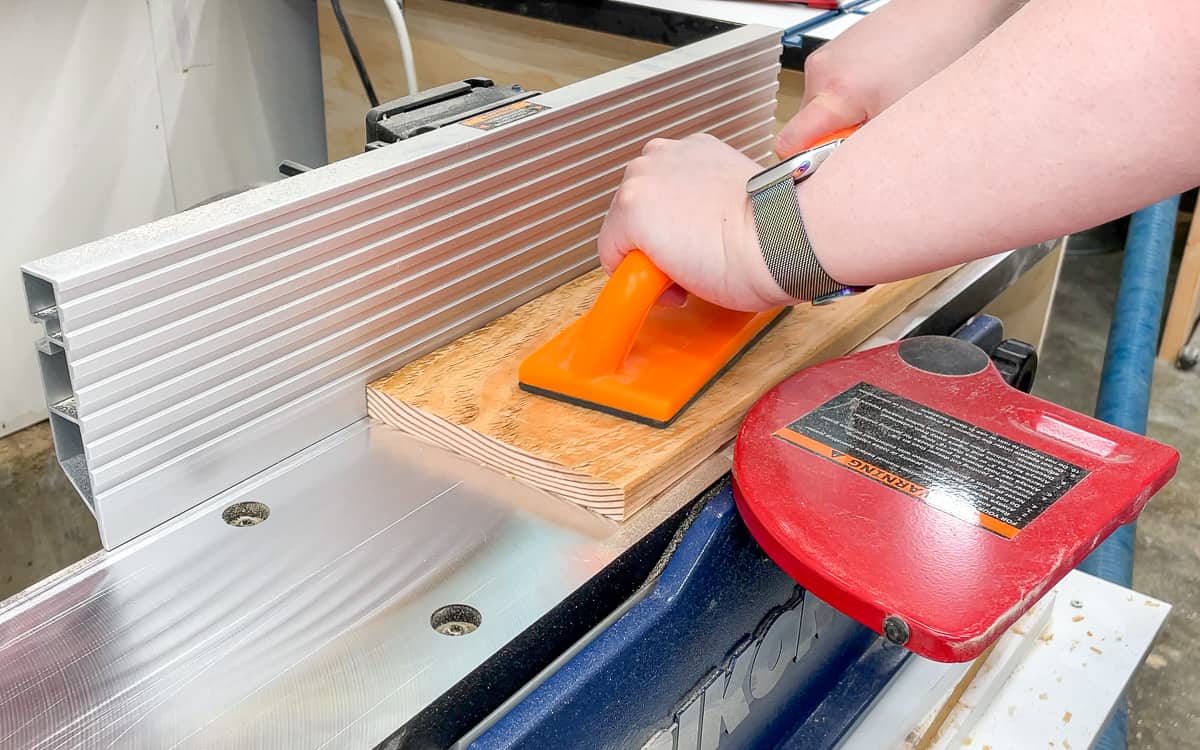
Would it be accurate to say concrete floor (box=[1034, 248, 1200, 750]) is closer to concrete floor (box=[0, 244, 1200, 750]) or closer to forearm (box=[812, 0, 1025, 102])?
concrete floor (box=[0, 244, 1200, 750])

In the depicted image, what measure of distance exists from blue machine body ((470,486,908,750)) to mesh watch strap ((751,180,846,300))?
0.57ft

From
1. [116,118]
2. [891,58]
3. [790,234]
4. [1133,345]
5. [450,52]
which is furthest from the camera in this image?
[1133,345]

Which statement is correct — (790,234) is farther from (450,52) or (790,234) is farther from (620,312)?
(450,52)

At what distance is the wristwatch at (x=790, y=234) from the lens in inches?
30.7

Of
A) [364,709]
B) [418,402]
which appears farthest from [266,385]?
[364,709]

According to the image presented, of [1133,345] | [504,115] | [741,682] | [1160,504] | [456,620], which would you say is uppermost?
[504,115]

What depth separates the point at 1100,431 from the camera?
87cm

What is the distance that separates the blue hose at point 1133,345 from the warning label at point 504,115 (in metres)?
1.08

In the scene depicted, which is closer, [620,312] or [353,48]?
[620,312]

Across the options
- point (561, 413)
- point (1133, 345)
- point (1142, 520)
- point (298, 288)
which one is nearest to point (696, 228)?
point (561, 413)

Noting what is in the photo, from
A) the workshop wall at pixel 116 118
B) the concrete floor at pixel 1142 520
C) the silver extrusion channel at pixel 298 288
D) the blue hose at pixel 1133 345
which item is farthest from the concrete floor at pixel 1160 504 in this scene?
the workshop wall at pixel 116 118

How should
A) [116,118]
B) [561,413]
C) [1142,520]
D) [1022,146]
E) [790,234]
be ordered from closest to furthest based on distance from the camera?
[1022,146] < [790,234] < [561,413] < [116,118] < [1142,520]

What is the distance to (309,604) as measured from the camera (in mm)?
726

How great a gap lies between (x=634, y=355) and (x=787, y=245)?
0.20 m
